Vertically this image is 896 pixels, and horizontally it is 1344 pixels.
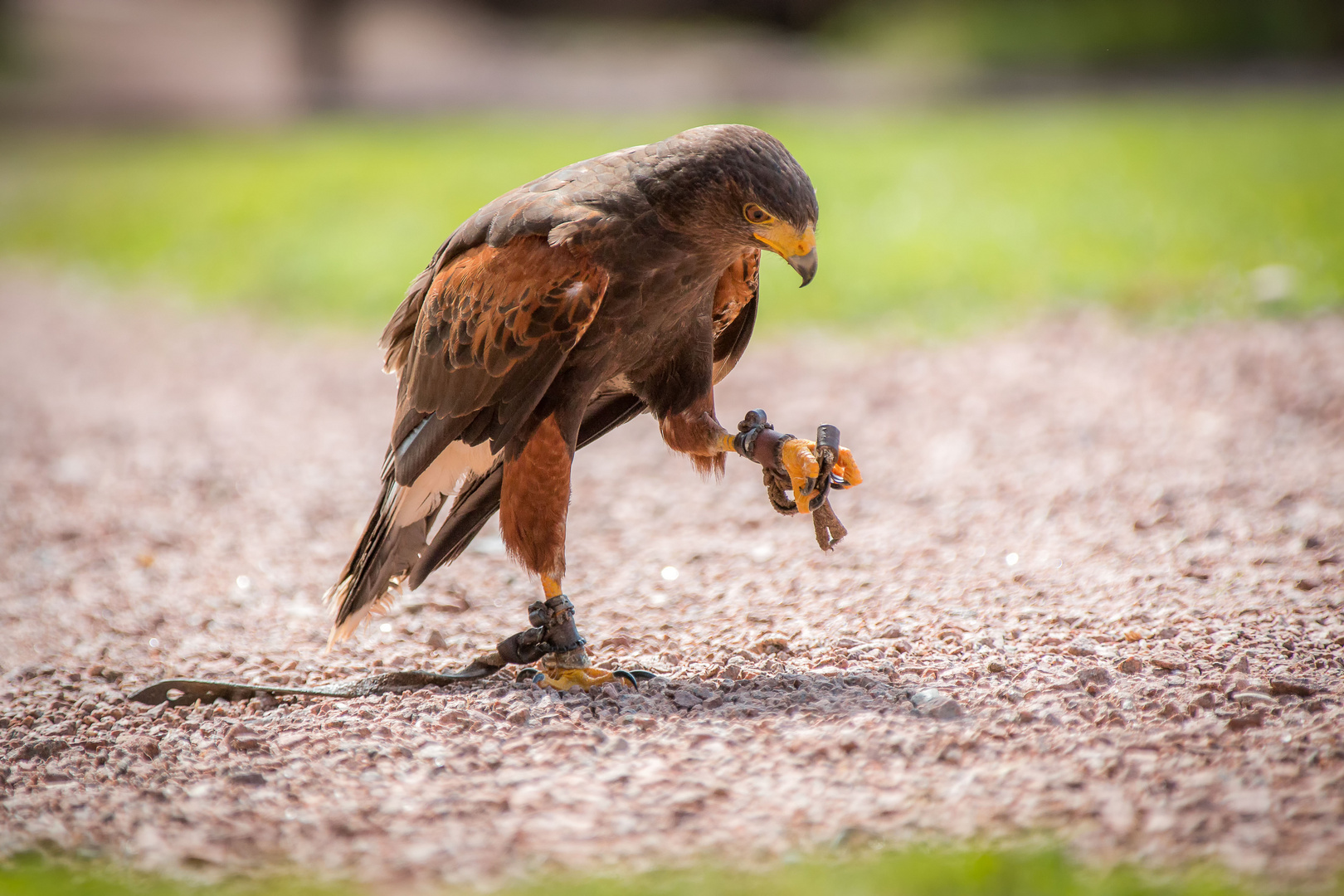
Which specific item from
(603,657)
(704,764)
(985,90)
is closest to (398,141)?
(985,90)

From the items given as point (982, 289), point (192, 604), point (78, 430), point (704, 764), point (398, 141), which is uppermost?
point (398, 141)

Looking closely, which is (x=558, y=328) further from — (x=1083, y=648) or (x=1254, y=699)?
(x=1254, y=699)

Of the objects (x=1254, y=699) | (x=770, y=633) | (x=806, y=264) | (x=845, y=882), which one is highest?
(x=806, y=264)

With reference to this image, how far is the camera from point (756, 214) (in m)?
3.29

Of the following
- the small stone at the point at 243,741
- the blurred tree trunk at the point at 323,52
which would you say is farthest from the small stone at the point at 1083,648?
the blurred tree trunk at the point at 323,52

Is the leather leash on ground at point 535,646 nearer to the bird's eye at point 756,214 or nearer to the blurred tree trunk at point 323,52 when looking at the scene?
the bird's eye at point 756,214

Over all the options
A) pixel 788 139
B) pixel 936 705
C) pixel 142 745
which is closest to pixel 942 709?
pixel 936 705

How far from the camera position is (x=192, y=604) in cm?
492

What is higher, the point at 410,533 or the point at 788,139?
the point at 788,139

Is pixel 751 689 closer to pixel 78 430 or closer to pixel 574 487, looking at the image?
pixel 574 487

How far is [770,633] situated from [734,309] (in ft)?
3.65

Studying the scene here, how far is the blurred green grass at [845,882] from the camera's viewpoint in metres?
2.34

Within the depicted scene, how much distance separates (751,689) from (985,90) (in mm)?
18323

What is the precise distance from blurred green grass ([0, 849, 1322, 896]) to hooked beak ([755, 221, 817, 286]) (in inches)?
59.9
